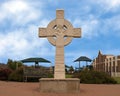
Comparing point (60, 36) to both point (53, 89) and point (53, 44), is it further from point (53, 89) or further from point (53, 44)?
point (53, 89)

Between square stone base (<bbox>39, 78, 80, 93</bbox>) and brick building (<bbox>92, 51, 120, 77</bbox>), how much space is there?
61962mm

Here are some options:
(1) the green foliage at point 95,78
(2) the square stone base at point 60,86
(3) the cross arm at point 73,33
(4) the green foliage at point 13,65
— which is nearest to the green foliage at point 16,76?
(1) the green foliage at point 95,78

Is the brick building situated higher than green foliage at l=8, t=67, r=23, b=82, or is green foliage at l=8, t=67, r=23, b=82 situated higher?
the brick building

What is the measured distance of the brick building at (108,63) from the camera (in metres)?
85.4

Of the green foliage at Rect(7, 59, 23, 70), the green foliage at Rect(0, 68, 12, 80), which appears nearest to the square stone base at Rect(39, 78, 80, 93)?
the green foliage at Rect(0, 68, 12, 80)

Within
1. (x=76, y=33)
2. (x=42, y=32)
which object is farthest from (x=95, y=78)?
(x=42, y=32)

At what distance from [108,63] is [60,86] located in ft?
249

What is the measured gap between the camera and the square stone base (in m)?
17.6

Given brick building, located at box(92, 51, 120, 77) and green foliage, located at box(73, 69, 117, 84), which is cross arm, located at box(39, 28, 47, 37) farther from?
brick building, located at box(92, 51, 120, 77)

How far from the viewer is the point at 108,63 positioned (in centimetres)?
9244

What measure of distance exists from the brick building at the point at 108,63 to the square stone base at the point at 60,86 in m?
62.0

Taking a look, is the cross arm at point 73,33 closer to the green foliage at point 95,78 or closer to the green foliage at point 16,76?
the green foliage at point 95,78

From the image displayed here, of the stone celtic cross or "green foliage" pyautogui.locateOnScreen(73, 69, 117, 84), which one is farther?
"green foliage" pyautogui.locateOnScreen(73, 69, 117, 84)

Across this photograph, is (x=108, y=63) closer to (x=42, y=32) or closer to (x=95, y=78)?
(x=95, y=78)
